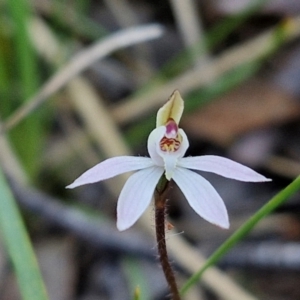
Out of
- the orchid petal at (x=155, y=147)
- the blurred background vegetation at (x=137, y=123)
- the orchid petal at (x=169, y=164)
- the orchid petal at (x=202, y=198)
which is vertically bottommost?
the orchid petal at (x=202, y=198)

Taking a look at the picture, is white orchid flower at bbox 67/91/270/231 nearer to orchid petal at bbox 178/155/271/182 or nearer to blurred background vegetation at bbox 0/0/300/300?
orchid petal at bbox 178/155/271/182

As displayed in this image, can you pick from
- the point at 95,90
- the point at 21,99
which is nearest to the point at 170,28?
the point at 95,90

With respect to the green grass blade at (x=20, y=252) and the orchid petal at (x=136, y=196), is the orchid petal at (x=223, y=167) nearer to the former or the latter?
the orchid petal at (x=136, y=196)

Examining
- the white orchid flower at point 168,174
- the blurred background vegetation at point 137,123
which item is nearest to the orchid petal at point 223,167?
the white orchid flower at point 168,174

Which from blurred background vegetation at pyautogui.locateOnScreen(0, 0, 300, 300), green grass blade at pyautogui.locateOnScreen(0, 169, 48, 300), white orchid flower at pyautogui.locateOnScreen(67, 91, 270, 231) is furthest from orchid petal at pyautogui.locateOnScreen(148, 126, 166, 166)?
blurred background vegetation at pyautogui.locateOnScreen(0, 0, 300, 300)

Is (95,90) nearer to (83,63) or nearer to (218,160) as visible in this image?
(83,63)

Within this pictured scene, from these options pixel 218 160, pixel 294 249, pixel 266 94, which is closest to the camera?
pixel 218 160
